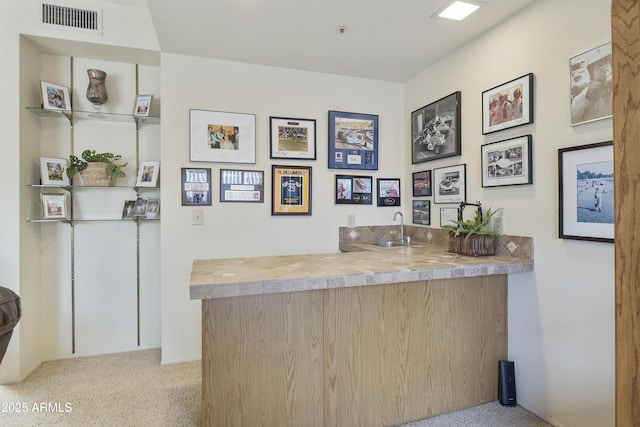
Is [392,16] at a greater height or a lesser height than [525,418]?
greater

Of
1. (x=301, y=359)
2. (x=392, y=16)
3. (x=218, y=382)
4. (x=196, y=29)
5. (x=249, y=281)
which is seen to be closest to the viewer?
(x=249, y=281)

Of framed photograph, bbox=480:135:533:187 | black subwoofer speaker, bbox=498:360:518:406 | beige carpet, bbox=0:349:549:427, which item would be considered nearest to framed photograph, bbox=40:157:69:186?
beige carpet, bbox=0:349:549:427

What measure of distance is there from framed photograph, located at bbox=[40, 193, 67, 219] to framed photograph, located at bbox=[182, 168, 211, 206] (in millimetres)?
920

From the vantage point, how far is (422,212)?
10.2 ft

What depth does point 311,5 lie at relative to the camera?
6.83 feet

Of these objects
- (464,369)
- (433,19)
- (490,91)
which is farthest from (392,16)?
(464,369)

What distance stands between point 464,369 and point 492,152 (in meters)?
1.47

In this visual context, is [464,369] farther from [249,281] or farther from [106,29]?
[106,29]

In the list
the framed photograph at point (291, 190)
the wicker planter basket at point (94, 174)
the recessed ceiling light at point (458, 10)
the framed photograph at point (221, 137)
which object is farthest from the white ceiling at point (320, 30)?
the wicker planter basket at point (94, 174)

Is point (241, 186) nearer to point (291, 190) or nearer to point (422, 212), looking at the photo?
point (291, 190)

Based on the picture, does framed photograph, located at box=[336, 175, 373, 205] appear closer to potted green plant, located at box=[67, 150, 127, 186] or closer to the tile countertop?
the tile countertop

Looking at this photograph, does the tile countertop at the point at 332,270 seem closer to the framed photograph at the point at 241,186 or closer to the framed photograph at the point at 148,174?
the framed photograph at the point at 241,186

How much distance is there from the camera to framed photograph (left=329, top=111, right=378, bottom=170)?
3.15 metres

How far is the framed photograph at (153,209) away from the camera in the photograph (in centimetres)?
289
